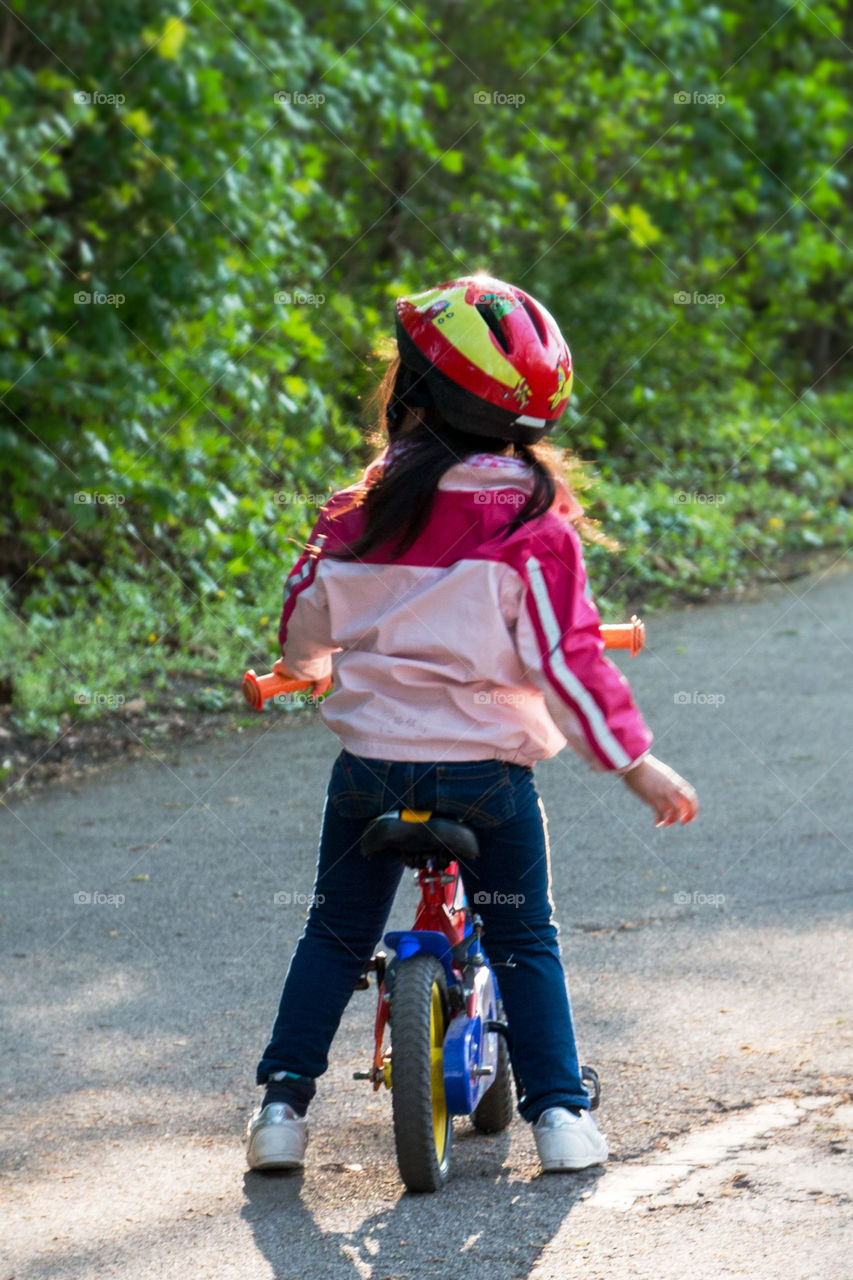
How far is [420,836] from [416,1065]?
0.39 metres

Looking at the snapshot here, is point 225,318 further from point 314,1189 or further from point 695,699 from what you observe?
point 314,1189

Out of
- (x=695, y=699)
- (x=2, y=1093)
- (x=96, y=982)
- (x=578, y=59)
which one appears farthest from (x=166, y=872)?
(x=578, y=59)

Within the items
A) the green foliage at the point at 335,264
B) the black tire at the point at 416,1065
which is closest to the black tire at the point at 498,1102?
the black tire at the point at 416,1065

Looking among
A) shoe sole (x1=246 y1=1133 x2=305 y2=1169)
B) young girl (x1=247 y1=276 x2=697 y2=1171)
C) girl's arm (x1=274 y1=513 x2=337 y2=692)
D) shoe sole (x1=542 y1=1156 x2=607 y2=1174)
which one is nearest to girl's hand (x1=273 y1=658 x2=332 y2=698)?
girl's arm (x1=274 y1=513 x2=337 y2=692)

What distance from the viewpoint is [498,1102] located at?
3160mm

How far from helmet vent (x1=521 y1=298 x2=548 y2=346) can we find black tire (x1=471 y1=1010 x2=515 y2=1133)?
1301mm

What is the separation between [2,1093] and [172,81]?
5.47 m

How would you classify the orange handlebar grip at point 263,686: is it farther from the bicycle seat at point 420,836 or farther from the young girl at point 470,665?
the bicycle seat at point 420,836

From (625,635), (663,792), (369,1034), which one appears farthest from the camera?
(369,1034)

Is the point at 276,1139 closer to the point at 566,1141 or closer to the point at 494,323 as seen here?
the point at 566,1141

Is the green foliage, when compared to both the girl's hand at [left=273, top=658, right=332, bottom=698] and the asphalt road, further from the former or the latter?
the asphalt road

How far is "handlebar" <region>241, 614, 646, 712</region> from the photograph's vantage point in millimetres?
2889

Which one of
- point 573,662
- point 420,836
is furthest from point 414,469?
point 420,836

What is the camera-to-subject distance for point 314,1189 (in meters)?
2.94
